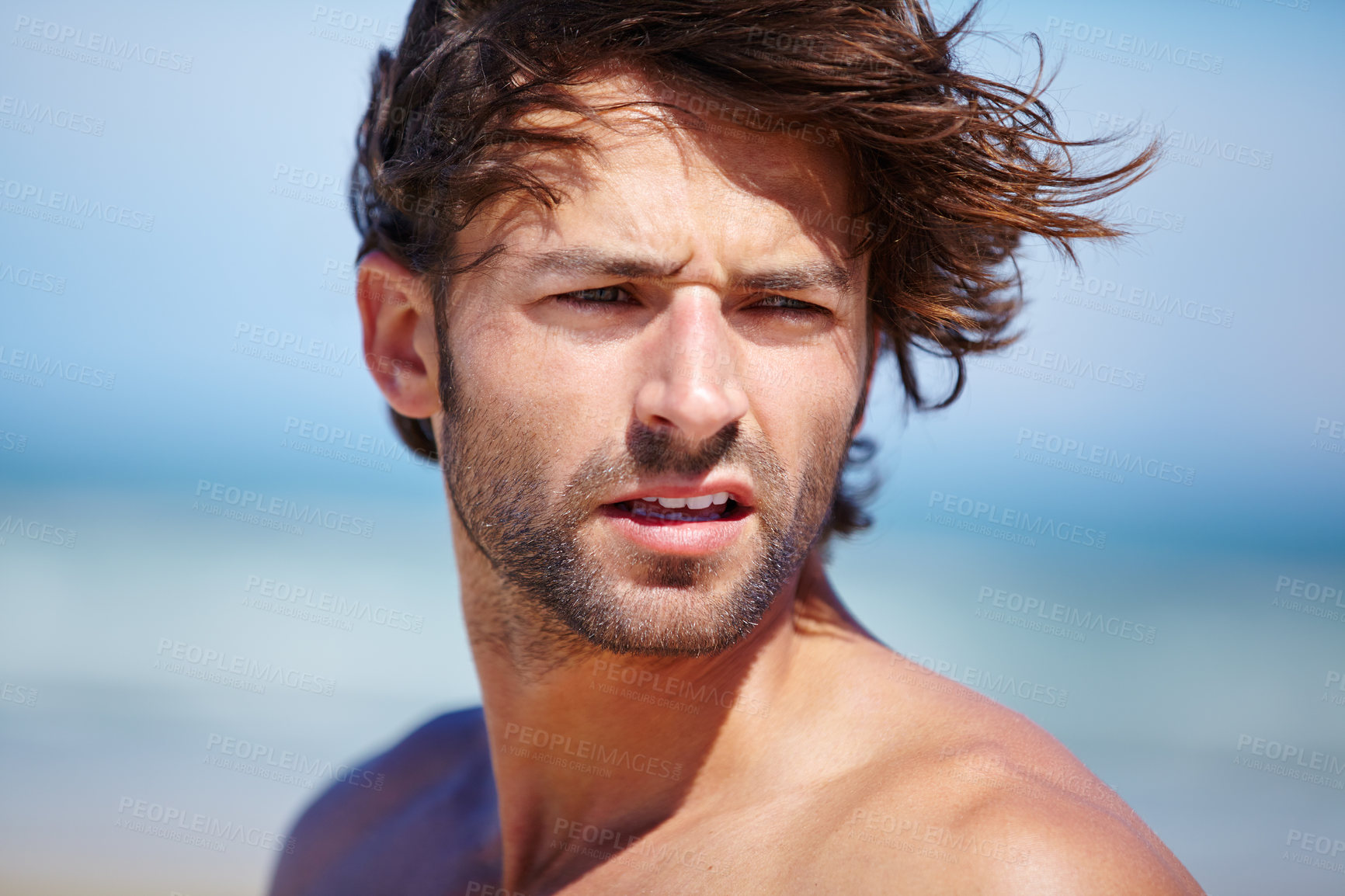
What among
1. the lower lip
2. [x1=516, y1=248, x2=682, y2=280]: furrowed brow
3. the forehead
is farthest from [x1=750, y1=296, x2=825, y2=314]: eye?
the lower lip

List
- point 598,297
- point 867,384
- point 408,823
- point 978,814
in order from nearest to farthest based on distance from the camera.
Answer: point 978,814 < point 598,297 < point 867,384 < point 408,823

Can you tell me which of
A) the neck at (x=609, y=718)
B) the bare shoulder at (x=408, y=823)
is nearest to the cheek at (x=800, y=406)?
the neck at (x=609, y=718)

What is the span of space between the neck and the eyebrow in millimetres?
810

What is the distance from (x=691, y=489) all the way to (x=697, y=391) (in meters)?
0.24

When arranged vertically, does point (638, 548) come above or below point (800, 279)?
below

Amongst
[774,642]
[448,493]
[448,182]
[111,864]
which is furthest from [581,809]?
[111,864]

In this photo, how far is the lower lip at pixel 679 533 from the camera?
2.30 meters

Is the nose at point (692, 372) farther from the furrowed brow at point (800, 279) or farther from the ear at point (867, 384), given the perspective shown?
the ear at point (867, 384)

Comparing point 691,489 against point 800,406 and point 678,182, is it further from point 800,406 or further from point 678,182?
point 678,182

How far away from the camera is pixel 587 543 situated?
2357 millimetres

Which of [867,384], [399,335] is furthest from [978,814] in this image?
[399,335]

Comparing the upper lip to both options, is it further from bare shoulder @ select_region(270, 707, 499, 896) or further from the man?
bare shoulder @ select_region(270, 707, 499, 896)

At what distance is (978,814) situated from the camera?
185 cm

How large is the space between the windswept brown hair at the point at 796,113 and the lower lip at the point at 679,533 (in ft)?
2.57
